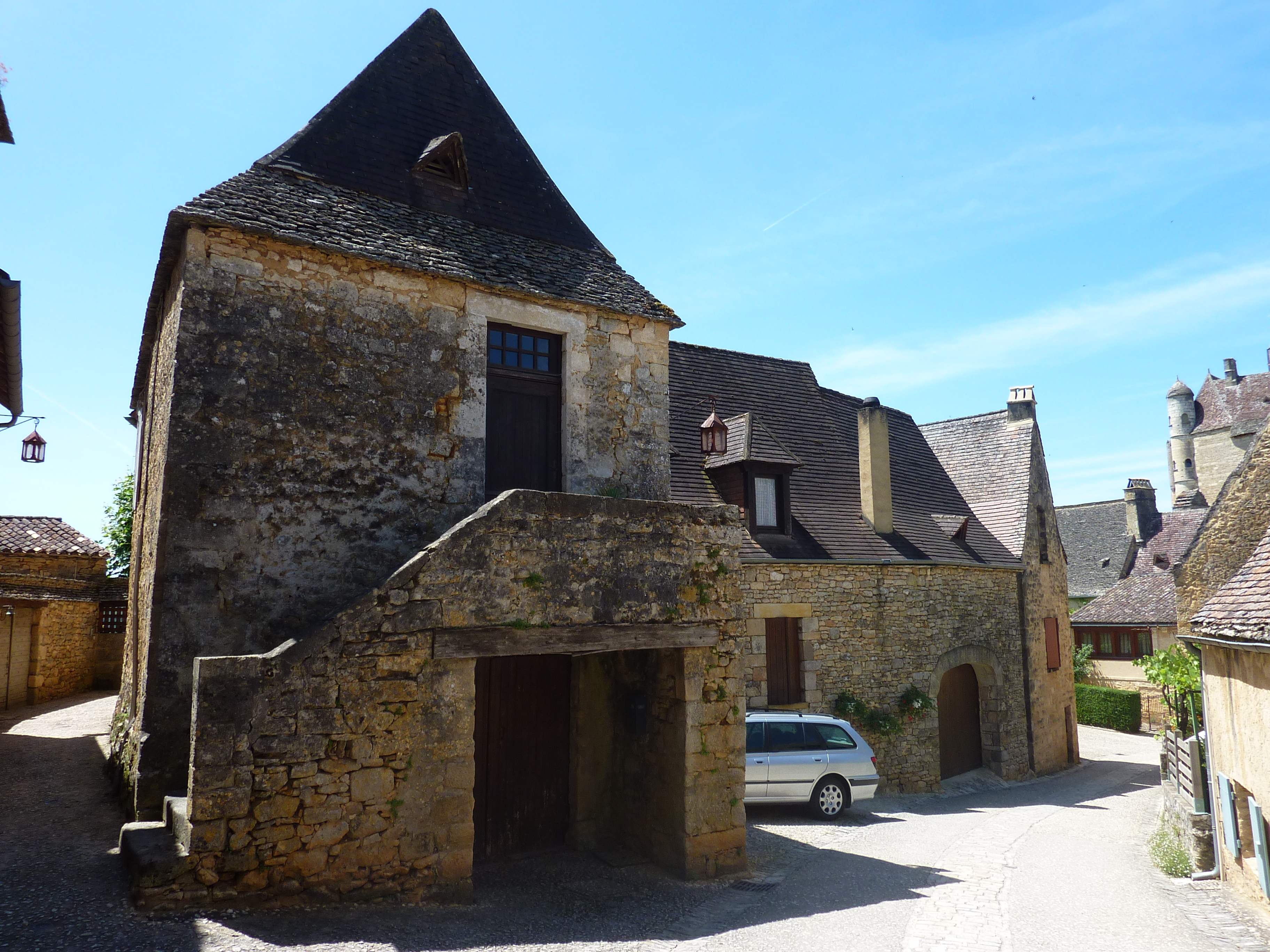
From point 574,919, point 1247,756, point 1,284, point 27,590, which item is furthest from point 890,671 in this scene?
point 27,590

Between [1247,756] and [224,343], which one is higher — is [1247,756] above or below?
below

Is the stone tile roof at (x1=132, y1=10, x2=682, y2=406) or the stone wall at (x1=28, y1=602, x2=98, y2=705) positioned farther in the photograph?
the stone wall at (x1=28, y1=602, x2=98, y2=705)

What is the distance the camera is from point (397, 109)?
30.8 feet

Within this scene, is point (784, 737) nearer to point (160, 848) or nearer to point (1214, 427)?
point (160, 848)

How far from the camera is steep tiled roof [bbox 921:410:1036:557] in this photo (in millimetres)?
19219

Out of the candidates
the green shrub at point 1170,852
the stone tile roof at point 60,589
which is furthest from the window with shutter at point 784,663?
the stone tile roof at point 60,589

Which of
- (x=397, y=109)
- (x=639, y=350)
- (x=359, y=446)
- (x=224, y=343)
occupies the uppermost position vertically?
(x=397, y=109)

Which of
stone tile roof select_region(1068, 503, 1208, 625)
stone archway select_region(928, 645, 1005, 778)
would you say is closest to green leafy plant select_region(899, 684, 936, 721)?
stone archway select_region(928, 645, 1005, 778)

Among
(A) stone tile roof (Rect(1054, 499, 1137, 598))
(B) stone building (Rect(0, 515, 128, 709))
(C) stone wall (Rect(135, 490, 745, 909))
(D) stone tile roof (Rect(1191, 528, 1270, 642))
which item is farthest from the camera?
(A) stone tile roof (Rect(1054, 499, 1137, 598))

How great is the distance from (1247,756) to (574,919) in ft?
21.4

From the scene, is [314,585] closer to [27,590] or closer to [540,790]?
[540,790]

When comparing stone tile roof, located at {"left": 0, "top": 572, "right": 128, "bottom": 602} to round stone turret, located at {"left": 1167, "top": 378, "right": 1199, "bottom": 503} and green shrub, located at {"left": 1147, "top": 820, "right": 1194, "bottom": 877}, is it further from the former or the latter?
round stone turret, located at {"left": 1167, "top": 378, "right": 1199, "bottom": 503}

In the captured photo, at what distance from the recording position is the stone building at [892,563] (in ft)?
46.5

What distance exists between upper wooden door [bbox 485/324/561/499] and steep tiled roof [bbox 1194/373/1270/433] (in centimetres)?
4874
